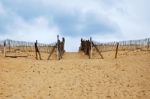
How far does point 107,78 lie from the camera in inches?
1132

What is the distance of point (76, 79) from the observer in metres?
28.6

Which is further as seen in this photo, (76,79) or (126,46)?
(126,46)

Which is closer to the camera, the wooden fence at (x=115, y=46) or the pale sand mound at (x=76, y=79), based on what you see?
the pale sand mound at (x=76, y=79)

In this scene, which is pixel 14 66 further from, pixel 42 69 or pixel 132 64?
pixel 132 64

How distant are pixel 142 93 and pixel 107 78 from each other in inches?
149

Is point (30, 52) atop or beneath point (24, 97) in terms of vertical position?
atop

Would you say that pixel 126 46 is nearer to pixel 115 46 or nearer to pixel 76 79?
pixel 115 46

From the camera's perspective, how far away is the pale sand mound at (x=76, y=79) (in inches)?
1001

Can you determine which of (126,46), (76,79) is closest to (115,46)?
(126,46)

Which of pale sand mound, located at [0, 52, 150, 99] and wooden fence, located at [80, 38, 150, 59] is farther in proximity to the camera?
wooden fence, located at [80, 38, 150, 59]

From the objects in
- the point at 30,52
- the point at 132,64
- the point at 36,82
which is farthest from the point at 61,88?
the point at 30,52

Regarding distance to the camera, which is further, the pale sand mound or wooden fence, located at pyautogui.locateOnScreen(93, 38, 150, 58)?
wooden fence, located at pyautogui.locateOnScreen(93, 38, 150, 58)

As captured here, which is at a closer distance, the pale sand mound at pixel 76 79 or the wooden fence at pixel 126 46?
the pale sand mound at pixel 76 79

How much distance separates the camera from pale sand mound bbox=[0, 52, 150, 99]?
25.4m
